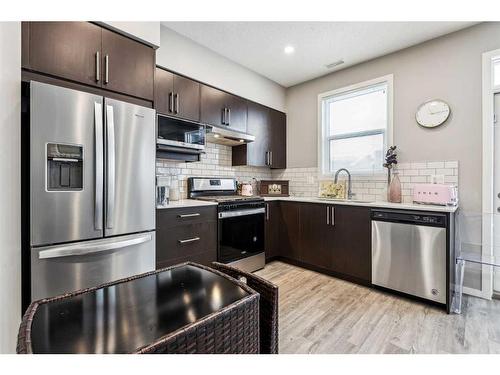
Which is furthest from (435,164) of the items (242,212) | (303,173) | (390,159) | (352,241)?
(242,212)

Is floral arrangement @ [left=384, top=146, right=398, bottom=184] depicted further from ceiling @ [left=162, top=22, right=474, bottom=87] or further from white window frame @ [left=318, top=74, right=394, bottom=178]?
ceiling @ [left=162, top=22, right=474, bottom=87]

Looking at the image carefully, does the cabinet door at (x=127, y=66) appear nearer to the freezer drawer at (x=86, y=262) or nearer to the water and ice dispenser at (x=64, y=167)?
the water and ice dispenser at (x=64, y=167)

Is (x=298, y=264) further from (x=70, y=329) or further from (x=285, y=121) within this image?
(x=70, y=329)

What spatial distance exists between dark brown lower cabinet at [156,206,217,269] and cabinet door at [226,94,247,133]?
1.21m

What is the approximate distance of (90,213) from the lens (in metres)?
1.63

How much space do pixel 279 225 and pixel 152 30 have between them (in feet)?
8.54

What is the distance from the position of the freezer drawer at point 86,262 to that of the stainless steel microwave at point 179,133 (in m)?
1.03

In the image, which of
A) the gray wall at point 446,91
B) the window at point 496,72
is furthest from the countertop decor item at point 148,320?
the window at point 496,72

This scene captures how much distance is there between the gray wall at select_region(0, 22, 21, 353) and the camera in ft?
4.06

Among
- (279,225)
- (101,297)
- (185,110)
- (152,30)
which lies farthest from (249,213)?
(101,297)

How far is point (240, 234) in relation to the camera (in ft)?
9.59

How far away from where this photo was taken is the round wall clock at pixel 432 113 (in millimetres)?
2623
